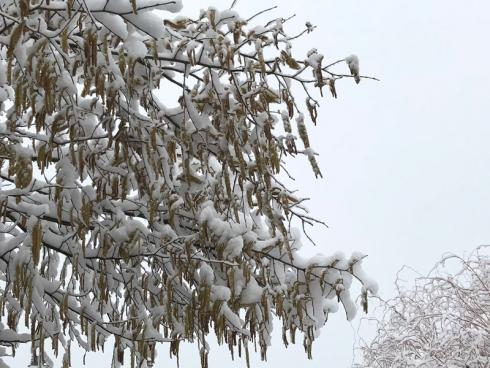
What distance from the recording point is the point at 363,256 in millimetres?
4129

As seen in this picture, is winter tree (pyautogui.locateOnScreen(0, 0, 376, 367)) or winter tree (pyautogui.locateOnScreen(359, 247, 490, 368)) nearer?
winter tree (pyautogui.locateOnScreen(0, 0, 376, 367))

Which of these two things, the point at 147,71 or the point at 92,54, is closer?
the point at 92,54

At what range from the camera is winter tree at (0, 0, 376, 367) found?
3.16 m

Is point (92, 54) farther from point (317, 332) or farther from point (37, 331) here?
point (317, 332)

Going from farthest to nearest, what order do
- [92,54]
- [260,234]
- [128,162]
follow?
[260,234], [128,162], [92,54]

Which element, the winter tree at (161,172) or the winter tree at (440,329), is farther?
the winter tree at (440,329)

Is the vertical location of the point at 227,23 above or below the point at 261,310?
above

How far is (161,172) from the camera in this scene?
376 cm

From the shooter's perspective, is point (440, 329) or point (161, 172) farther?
point (440, 329)

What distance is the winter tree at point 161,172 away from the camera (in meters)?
3.16

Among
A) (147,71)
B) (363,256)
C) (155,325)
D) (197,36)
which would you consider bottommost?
(155,325)

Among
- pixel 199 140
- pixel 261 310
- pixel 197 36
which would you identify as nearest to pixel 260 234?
pixel 261 310

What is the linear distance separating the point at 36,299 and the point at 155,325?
643mm

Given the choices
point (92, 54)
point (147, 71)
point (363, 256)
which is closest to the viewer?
point (92, 54)
